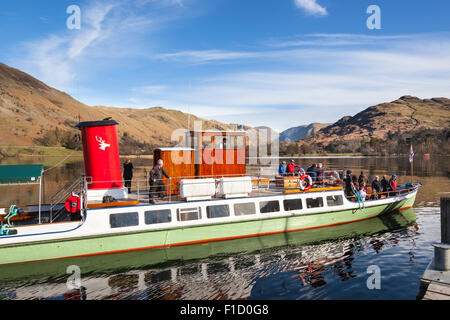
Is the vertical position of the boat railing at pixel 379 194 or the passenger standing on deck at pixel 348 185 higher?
the passenger standing on deck at pixel 348 185

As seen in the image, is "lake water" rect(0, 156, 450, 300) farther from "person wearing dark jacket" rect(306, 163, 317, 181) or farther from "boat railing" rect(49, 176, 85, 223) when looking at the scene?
"person wearing dark jacket" rect(306, 163, 317, 181)

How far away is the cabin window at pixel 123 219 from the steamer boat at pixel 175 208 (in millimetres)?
45

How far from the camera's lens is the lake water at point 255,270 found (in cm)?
1119

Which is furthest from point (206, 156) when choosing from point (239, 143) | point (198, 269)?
point (198, 269)

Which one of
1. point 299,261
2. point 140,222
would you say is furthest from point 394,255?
point 140,222

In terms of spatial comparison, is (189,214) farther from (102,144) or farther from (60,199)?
(60,199)

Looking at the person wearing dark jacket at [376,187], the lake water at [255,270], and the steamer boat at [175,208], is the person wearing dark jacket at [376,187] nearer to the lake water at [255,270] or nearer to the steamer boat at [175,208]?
the steamer boat at [175,208]

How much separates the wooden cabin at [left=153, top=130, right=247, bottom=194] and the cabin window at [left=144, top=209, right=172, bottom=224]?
Result: 7.01 ft

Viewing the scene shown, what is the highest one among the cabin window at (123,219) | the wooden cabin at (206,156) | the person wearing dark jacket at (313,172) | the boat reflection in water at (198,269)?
the wooden cabin at (206,156)

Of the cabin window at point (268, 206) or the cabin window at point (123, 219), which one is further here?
the cabin window at point (268, 206)

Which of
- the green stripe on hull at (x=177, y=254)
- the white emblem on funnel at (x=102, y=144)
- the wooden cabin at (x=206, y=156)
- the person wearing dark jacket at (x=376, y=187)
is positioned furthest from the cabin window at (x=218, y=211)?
the person wearing dark jacket at (x=376, y=187)

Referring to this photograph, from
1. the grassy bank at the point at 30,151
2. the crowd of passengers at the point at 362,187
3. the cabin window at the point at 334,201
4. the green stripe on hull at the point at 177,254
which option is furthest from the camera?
the grassy bank at the point at 30,151
